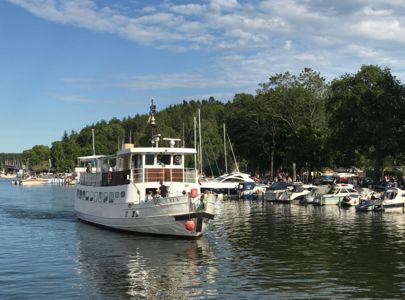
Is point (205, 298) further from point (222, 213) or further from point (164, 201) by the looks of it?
point (222, 213)

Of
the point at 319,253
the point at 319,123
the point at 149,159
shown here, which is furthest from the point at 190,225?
the point at 319,123

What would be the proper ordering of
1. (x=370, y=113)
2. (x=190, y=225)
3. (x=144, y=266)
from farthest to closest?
(x=370, y=113) < (x=190, y=225) < (x=144, y=266)

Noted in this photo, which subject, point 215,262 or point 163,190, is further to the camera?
point 163,190

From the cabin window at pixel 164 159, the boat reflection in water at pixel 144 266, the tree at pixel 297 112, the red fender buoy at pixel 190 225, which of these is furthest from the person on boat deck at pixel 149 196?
the tree at pixel 297 112

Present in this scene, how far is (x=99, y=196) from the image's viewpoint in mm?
46438

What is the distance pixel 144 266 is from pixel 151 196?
11537 mm

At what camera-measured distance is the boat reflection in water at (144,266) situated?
75.3 ft

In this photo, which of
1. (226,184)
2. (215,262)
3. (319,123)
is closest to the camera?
(215,262)

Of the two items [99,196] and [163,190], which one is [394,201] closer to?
[163,190]

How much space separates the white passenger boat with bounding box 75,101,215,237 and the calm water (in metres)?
1.11

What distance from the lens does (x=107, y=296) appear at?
2206 cm

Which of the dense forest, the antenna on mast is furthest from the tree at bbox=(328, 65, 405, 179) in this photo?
the antenna on mast

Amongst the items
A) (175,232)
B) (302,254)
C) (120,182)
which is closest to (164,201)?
(175,232)

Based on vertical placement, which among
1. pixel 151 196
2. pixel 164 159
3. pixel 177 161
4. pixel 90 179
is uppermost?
pixel 164 159
